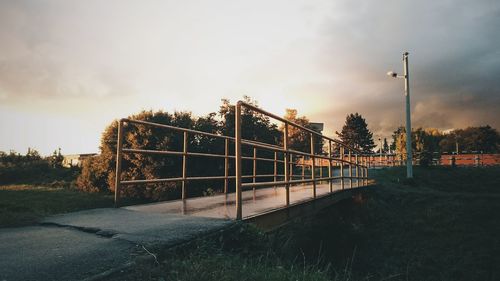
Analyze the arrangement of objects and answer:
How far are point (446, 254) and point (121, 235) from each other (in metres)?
7.62

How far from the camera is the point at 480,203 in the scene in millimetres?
10383

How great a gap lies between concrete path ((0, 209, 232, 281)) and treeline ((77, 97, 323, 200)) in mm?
12065

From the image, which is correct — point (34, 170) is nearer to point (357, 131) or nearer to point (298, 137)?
point (298, 137)

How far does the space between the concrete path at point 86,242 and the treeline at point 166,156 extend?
12.1 meters

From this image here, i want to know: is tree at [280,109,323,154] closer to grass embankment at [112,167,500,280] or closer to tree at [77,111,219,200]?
tree at [77,111,219,200]

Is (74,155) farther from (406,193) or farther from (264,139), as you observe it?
(406,193)

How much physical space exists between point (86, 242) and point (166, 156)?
14727 mm

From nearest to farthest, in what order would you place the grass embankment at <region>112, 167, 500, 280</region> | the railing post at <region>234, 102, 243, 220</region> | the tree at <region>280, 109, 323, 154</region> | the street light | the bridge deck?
the railing post at <region>234, 102, 243, 220</region> < the bridge deck < the grass embankment at <region>112, 167, 500, 280</region> < the street light < the tree at <region>280, 109, 323, 154</region>

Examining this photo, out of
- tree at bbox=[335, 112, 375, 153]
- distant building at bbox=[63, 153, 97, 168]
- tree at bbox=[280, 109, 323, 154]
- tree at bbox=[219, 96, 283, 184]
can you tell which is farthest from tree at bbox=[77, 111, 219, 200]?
tree at bbox=[335, 112, 375, 153]

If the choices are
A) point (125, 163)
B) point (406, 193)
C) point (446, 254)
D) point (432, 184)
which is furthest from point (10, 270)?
point (432, 184)

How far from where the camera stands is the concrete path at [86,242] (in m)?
2.01

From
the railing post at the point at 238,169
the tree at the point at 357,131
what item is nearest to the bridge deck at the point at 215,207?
the railing post at the point at 238,169

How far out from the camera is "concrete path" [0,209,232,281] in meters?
2.01

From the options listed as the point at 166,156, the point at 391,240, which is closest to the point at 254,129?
the point at 166,156
